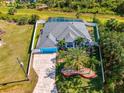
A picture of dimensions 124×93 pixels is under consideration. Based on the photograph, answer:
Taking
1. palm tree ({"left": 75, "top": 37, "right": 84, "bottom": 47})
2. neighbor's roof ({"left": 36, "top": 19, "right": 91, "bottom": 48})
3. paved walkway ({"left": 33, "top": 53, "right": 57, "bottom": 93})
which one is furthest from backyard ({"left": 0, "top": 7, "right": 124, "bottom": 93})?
palm tree ({"left": 75, "top": 37, "right": 84, "bottom": 47})

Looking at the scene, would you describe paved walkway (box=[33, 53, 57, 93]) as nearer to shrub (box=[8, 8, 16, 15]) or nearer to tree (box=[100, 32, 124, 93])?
tree (box=[100, 32, 124, 93])

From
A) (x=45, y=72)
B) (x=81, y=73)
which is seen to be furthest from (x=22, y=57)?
(x=81, y=73)

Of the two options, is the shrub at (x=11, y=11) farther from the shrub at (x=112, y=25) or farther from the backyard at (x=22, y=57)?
the shrub at (x=112, y=25)

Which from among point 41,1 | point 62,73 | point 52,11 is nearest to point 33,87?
point 62,73

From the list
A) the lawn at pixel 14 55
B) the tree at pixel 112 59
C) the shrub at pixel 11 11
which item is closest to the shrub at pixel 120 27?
the tree at pixel 112 59

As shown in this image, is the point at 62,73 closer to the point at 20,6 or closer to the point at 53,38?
the point at 53,38

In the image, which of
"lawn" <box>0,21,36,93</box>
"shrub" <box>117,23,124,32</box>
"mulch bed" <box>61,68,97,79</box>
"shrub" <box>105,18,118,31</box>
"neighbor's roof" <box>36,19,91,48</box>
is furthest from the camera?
"shrub" <box>105,18,118,31</box>

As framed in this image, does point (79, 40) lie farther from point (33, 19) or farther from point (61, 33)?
point (33, 19)
